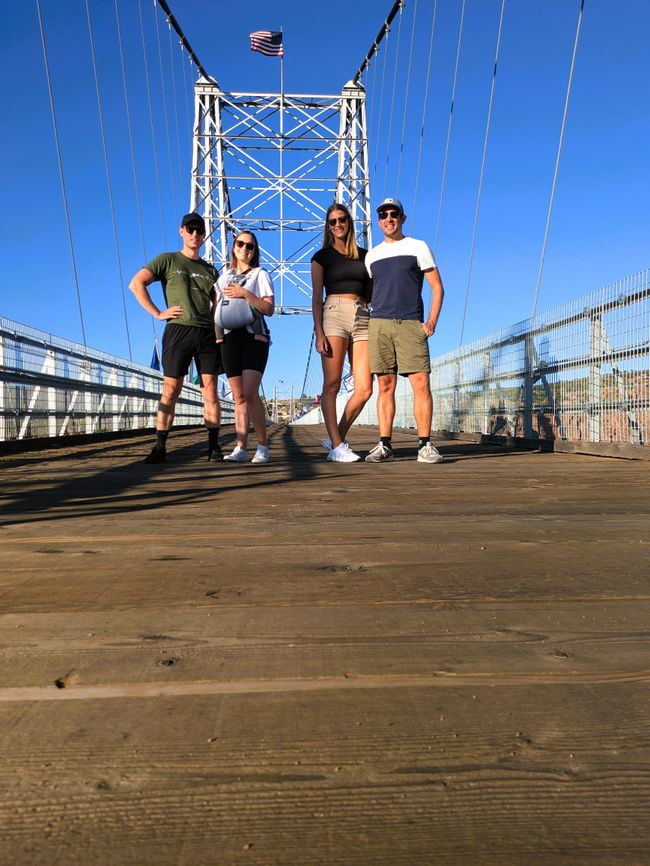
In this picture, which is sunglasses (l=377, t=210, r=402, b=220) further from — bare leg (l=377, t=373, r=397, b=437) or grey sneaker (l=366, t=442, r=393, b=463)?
grey sneaker (l=366, t=442, r=393, b=463)

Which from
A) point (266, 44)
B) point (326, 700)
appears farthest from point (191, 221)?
point (266, 44)

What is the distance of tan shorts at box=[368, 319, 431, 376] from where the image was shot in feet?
14.1

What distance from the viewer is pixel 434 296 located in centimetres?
436

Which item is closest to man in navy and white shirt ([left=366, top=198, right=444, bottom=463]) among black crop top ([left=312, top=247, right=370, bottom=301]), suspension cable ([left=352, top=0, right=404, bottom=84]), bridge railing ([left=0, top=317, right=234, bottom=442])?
black crop top ([left=312, top=247, right=370, bottom=301])

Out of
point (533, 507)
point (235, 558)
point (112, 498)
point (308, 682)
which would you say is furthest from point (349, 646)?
point (112, 498)

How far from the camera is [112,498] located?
2600 mm

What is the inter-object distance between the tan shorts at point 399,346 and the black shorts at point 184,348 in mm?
1067

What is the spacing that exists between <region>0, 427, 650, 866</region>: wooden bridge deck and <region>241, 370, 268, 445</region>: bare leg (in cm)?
282

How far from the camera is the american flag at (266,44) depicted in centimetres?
2462

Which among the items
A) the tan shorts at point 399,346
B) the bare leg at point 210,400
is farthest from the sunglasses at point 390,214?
the bare leg at point 210,400

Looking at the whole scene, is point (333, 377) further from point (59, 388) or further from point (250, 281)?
point (59, 388)

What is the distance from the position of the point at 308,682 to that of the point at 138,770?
0.79 feet

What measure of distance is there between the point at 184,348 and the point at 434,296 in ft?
5.30

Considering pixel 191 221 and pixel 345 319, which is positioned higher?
pixel 191 221
